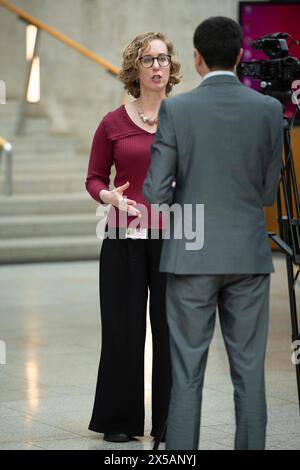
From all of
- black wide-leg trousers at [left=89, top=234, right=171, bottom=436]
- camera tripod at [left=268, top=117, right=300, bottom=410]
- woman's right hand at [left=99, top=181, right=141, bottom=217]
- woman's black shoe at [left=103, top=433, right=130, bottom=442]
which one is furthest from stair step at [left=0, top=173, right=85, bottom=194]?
camera tripod at [left=268, top=117, right=300, bottom=410]

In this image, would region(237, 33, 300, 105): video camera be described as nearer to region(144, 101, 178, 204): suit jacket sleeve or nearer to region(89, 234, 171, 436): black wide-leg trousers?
region(144, 101, 178, 204): suit jacket sleeve

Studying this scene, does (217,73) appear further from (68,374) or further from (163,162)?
(68,374)

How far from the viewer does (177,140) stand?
4.22m

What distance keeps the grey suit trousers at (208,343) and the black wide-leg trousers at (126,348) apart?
4.03 ft

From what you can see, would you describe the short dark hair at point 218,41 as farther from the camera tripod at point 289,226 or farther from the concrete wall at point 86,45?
the concrete wall at point 86,45

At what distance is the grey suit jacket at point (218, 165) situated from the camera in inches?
166

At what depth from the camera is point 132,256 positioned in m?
5.57

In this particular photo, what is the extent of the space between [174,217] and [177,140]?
0.33 metres

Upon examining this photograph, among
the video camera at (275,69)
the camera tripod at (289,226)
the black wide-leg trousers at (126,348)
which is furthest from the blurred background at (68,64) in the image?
the video camera at (275,69)

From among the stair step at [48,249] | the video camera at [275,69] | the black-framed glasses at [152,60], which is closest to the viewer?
the video camera at [275,69]

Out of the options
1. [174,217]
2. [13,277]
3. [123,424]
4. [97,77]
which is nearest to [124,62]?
[174,217]

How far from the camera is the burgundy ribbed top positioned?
5445mm
